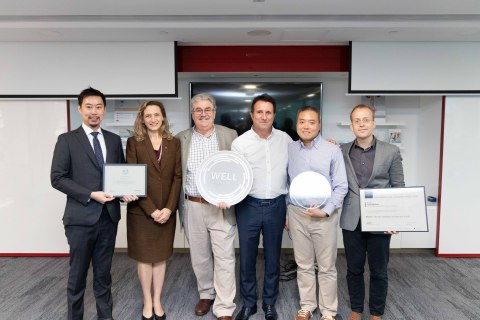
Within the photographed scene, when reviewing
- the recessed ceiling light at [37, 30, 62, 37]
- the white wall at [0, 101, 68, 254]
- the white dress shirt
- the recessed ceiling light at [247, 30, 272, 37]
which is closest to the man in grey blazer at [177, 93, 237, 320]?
the white dress shirt

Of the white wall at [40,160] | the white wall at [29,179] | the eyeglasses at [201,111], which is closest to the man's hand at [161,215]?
the eyeglasses at [201,111]

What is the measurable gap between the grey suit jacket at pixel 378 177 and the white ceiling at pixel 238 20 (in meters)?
1.24

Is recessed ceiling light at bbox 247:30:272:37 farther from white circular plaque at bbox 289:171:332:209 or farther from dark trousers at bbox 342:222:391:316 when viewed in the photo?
dark trousers at bbox 342:222:391:316

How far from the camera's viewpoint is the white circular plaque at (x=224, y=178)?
7.57 ft

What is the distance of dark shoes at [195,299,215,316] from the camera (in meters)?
2.64

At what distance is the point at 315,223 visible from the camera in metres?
2.36

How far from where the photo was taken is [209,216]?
2.51 metres

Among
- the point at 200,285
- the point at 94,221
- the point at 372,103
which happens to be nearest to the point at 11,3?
the point at 94,221

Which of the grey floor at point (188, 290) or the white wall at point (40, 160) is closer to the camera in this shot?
the grey floor at point (188, 290)

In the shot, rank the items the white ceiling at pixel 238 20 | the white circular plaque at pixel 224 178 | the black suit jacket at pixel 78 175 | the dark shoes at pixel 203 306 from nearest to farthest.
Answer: the black suit jacket at pixel 78 175, the white circular plaque at pixel 224 178, the dark shoes at pixel 203 306, the white ceiling at pixel 238 20

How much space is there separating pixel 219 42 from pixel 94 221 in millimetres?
2395

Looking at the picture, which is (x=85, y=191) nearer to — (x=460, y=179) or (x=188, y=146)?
(x=188, y=146)

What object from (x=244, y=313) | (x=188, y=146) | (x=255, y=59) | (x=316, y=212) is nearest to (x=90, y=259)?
(x=188, y=146)

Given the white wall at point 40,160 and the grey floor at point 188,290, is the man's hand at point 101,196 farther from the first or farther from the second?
the white wall at point 40,160
